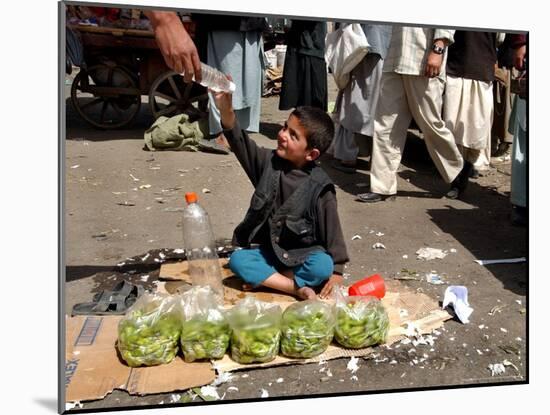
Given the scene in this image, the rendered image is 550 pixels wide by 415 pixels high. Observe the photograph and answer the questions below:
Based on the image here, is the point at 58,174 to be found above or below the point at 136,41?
below

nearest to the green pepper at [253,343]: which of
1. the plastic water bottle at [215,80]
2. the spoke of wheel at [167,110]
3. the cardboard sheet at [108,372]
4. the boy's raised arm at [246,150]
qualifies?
the cardboard sheet at [108,372]

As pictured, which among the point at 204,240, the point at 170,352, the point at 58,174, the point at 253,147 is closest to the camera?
the point at 58,174

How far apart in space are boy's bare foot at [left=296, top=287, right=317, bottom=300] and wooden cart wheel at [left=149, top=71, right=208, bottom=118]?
1226 millimetres

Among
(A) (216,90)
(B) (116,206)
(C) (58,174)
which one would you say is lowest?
(B) (116,206)

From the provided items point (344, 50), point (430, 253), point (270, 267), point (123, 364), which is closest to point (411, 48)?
point (344, 50)

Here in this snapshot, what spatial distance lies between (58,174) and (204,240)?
132cm

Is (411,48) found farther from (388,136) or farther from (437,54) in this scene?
(388,136)

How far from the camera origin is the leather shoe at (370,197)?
3.60 metres

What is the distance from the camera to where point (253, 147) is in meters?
2.76

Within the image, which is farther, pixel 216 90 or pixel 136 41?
pixel 136 41

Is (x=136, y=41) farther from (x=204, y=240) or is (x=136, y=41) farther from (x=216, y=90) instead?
(x=204, y=240)

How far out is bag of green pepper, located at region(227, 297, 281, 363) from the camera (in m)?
2.30

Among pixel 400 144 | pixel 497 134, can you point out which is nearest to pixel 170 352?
pixel 400 144

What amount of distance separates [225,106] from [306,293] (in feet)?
3.01
